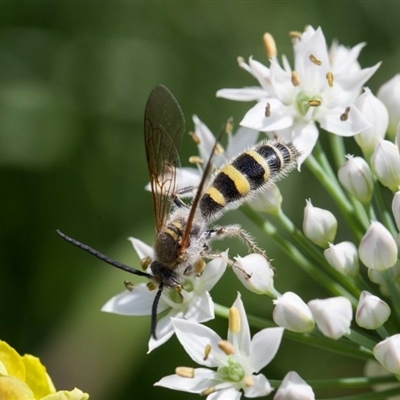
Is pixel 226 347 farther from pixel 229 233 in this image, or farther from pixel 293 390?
pixel 229 233

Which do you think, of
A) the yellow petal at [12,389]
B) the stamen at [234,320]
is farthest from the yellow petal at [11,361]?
the stamen at [234,320]

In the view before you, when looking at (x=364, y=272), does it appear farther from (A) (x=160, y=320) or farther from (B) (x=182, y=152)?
(A) (x=160, y=320)

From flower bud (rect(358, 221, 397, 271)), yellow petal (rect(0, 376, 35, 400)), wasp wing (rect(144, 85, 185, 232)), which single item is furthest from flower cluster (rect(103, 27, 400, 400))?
yellow petal (rect(0, 376, 35, 400))

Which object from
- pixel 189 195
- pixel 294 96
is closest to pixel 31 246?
pixel 189 195

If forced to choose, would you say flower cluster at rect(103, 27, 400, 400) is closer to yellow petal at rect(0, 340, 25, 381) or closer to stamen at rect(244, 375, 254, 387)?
stamen at rect(244, 375, 254, 387)

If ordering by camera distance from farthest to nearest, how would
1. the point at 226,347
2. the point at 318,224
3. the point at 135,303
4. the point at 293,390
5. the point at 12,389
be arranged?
the point at 135,303
the point at 318,224
the point at 226,347
the point at 293,390
the point at 12,389

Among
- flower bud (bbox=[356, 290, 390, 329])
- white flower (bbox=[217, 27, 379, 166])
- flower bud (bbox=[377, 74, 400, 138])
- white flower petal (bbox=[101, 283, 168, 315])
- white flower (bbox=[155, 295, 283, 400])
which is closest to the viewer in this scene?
flower bud (bbox=[356, 290, 390, 329])

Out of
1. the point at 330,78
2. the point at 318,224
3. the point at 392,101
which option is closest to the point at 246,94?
the point at 330,78
